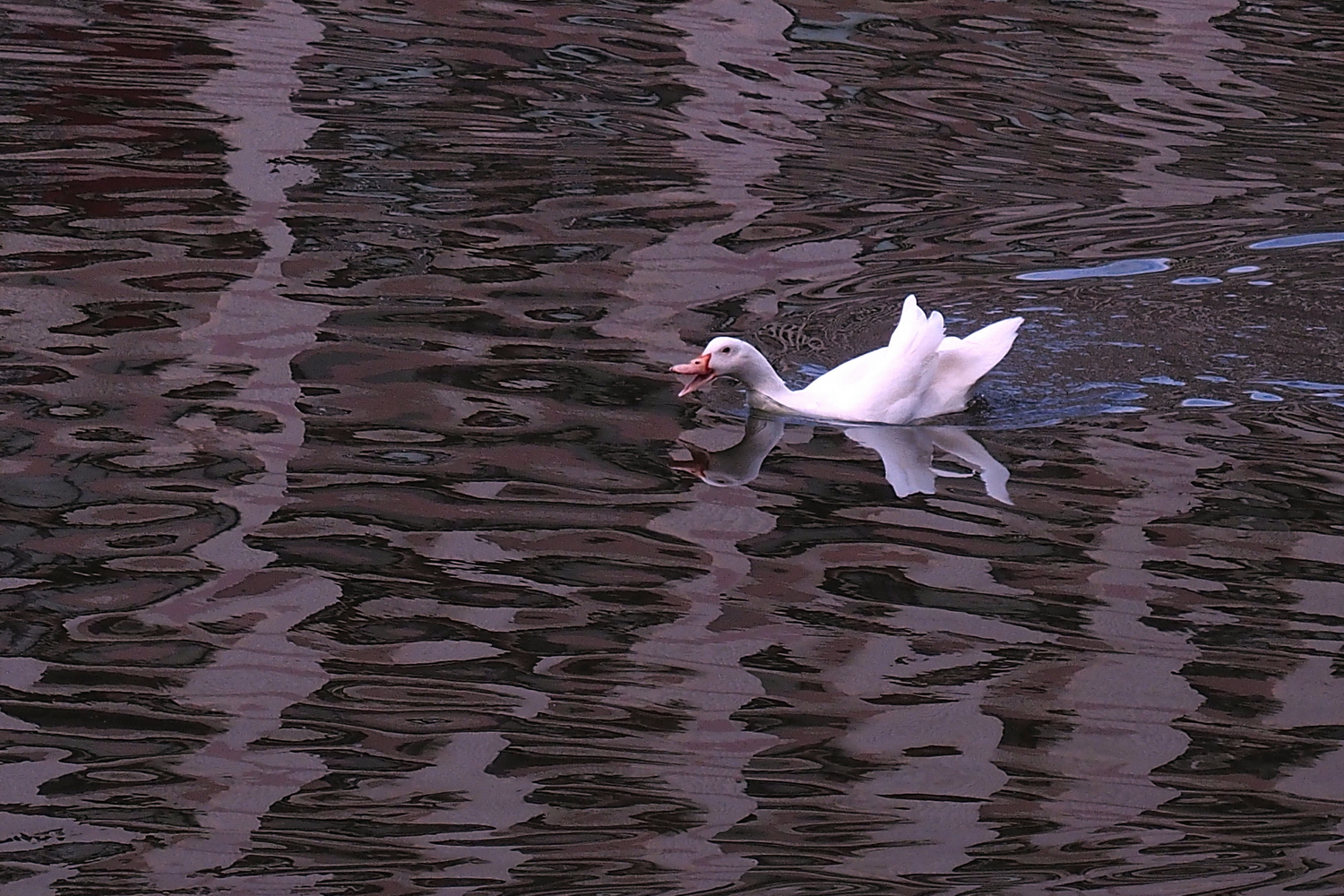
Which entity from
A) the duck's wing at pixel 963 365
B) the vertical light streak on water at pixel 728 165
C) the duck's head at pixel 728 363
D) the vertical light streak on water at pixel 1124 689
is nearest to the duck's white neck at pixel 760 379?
the duck's head at pixel 728 363

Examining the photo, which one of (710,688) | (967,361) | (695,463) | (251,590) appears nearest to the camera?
(710,688)

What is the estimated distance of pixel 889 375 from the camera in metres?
7.23

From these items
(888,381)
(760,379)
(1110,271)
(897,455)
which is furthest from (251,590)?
(1110,271)

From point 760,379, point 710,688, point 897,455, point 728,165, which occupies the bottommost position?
point 710,688

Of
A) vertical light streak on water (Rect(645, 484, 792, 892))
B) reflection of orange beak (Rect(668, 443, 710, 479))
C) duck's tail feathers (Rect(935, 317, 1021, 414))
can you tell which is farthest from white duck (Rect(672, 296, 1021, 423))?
vertical light streak on water (Rect(645, 484, 792, 892))

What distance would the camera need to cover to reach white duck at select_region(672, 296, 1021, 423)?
285 inches

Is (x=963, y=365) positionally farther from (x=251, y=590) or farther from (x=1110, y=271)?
(x=251, y=590)

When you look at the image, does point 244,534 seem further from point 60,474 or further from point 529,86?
point 529,86

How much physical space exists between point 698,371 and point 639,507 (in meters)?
0.94

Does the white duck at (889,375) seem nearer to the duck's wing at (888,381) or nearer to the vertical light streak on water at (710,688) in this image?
the duck's wing at (888,381)

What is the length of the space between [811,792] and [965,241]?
5.41 m

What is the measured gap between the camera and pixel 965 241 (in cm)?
986

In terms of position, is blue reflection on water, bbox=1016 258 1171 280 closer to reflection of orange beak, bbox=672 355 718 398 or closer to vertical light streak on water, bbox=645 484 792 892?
reflection of orange beak, bbox=672 355 718 398

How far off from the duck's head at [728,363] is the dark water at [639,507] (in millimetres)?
198
